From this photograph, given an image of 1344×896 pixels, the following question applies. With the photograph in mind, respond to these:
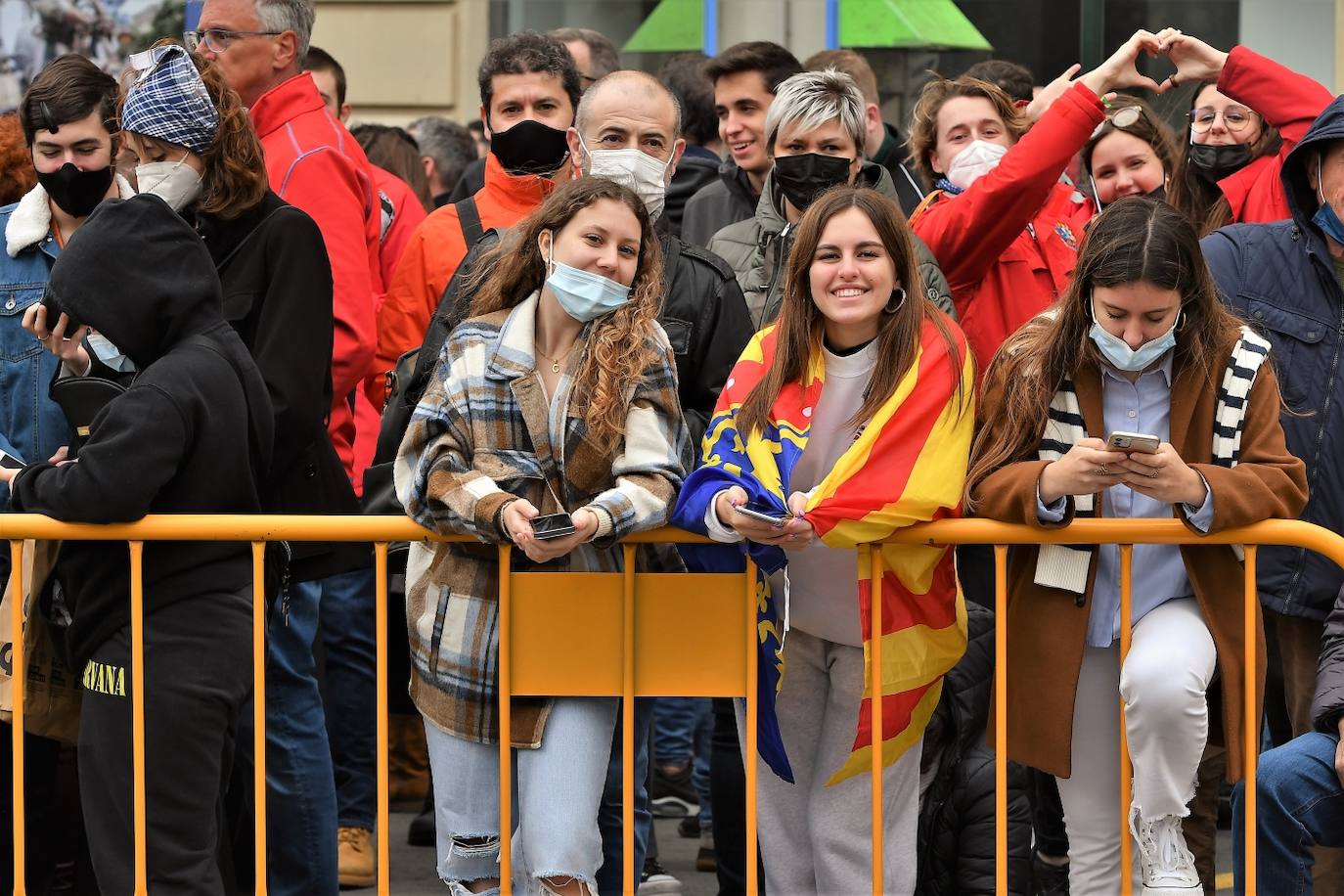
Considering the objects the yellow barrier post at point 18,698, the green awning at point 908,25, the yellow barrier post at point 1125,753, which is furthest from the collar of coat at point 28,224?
the green awning at point 908,25

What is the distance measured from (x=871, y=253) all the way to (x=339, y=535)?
4.47ft

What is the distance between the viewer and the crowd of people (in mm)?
4129

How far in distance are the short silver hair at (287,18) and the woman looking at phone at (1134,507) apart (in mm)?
2514

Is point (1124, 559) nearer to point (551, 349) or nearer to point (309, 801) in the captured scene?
point (551, 349)

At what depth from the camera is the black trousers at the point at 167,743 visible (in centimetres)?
423

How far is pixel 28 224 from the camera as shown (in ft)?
17.3

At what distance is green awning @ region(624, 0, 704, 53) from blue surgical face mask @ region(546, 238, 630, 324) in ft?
21.6

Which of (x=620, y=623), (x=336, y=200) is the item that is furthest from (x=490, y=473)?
(x=336, y=200)

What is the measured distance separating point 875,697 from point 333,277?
1.97 meters

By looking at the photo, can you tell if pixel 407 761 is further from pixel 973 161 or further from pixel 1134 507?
pixel 1134 507

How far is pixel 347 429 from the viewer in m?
5.49

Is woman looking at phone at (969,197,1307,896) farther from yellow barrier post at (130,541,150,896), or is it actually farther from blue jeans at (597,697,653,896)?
yellow barrier post at (130,541,150,896)

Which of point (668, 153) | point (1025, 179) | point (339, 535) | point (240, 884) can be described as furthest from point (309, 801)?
point (1025, 179)

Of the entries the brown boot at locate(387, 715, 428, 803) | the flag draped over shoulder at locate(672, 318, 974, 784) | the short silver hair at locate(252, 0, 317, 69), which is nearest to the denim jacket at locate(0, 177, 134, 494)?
the short silver hair at locate(252, 0, 317, 69)
